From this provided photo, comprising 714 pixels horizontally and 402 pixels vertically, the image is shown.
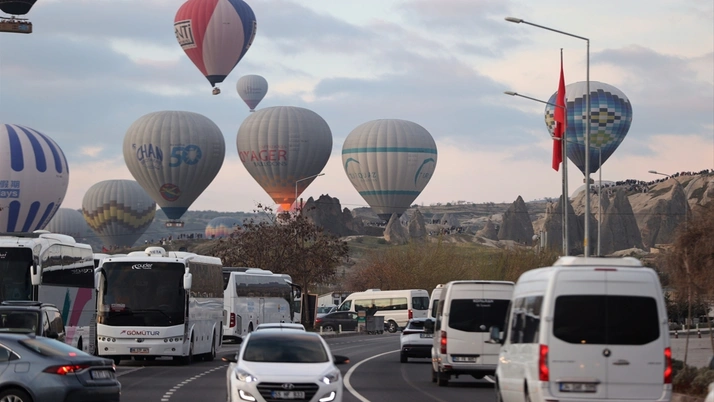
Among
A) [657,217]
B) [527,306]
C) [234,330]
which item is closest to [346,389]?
[527,306]

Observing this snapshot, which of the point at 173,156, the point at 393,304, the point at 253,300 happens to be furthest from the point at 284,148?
the point at 253,300

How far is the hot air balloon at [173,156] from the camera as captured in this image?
4311 inches

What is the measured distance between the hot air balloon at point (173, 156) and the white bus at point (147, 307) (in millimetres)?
73028

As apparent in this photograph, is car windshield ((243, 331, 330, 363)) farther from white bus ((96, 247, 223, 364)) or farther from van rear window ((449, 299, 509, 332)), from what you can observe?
white bus ((96, 247, 223, 364))

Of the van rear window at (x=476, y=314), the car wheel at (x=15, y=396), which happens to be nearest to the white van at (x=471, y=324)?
the van rear window at (x=476, y=314)

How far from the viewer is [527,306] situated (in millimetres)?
17375

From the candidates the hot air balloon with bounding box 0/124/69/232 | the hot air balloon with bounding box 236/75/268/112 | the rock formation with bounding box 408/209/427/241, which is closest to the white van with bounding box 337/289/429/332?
the hot air balloon with bounding box 0/124/69/232

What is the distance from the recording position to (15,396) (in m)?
17.0

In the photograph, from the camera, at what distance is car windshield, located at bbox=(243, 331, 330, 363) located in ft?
63.5

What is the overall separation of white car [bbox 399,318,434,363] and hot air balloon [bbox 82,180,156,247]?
10904cm

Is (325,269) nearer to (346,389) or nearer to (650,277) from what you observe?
(346,389)

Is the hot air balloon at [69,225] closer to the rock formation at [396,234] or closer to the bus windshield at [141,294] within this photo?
the rock formation at [396,234]

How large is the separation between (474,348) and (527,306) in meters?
9.38

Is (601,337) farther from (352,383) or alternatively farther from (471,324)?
(352,383)
